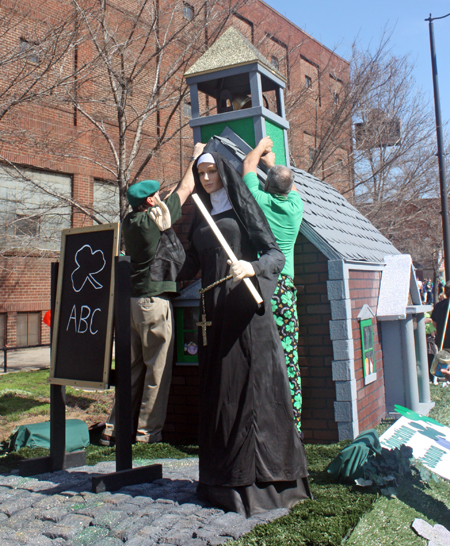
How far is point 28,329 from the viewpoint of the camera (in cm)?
1614

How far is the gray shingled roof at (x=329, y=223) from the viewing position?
5.77 meters

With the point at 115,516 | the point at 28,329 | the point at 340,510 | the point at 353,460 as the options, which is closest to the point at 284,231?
the point at 353,460

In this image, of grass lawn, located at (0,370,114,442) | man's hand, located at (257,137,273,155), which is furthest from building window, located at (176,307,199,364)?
grass lawn, located at (0,370,114,442)

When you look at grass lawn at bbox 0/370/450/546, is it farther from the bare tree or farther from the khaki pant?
the bare tree

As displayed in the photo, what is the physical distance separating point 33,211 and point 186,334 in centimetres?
779

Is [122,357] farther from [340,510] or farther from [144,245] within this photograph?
[340,510]

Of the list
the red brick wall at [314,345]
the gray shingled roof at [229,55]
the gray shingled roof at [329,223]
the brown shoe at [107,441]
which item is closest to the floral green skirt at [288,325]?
the red brick wall at [314,345]

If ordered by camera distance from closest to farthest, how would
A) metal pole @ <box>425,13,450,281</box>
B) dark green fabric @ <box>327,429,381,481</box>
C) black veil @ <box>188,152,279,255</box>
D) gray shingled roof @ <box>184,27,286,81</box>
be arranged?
black veil @ <box>188,152,279,255</box>
dark green fabric @ <box>327,429,381,481</box>
gray shingled roof @ <box>184,27,286,81</box>
metal pole @ <box>425,13,450,281</box>

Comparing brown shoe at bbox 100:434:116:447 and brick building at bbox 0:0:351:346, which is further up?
brick building at bbox 0:0:351:346

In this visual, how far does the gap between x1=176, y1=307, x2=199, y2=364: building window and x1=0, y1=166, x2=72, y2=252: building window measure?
5.51 meters

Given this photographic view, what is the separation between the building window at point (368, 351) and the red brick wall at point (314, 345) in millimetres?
643

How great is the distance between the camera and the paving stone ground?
9.91 ft

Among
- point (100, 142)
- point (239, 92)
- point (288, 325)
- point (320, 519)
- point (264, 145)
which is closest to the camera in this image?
point (320, 519)

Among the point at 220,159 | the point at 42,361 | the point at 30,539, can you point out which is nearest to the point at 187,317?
the point at 220,159
